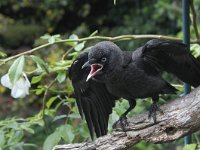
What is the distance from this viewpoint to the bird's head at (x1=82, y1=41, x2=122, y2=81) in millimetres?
1420

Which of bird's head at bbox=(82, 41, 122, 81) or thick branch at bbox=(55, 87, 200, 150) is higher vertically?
bird's head at bbox=(82, 41, 122, 81)

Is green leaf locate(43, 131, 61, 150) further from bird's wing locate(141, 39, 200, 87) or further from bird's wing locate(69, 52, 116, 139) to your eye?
bird's wing locate(141, 39, 200, 87)

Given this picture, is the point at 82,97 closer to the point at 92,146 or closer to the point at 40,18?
the point at 92,146

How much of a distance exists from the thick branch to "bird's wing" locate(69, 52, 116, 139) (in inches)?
9.8

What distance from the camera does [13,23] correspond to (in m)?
6.02

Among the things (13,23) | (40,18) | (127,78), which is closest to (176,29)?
(40,18)

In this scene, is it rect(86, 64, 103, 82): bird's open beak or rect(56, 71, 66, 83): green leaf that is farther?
rect(56, 71, 66, 83): green leaf

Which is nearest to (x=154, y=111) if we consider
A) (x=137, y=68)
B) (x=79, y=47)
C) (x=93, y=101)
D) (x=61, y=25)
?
(x=137, y=68)

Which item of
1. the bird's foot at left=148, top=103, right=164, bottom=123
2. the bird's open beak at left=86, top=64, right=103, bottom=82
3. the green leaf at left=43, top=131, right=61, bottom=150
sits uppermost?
the bird's open beak at left=86, top=64, right=103, bottom=82

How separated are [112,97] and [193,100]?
1.25ft

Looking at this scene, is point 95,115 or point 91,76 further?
point 95,115

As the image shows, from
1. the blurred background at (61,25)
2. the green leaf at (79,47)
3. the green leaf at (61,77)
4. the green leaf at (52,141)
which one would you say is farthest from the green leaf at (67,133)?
the blurred background at (61,25)

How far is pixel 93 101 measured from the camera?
171 cm

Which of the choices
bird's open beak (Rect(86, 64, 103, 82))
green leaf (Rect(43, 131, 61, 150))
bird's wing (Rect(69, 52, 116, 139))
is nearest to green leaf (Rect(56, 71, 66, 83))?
bird's wing (Rect(69, 52, 116, 139))
